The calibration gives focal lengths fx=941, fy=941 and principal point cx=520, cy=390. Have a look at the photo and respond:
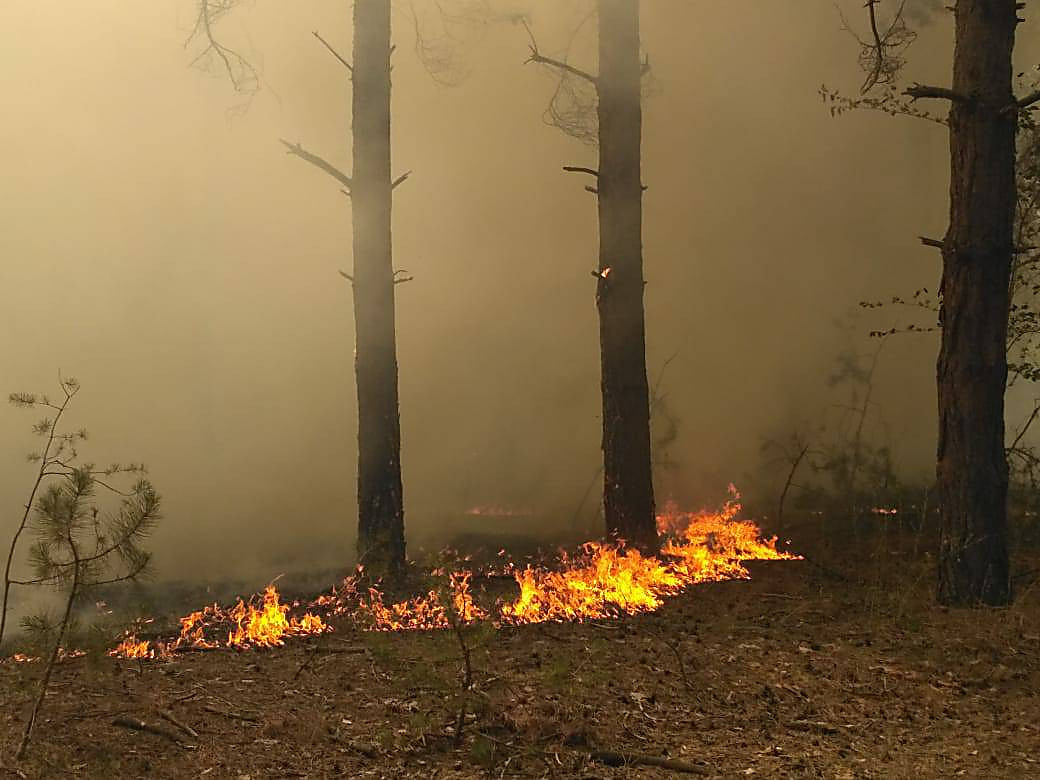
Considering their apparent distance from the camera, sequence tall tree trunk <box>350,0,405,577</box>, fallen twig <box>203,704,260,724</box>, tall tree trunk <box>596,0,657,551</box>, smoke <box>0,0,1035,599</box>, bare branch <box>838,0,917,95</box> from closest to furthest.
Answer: fallen twig <box>203,704,260,724</box> < bare branch <box>838,0,917,95</box> < tall tree trunk <box>350,0,405,577</box> < tall tree trunk <box>596,0,657,551</box> < smoke <box>0,0,1035,599</box>

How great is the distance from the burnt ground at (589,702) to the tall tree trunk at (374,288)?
1498 millimetres

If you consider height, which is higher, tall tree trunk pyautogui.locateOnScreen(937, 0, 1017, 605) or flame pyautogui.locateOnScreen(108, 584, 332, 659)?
tall tree trunk pyautogui.locateOnScreen(937, 0, 1017, 605)

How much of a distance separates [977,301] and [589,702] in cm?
413

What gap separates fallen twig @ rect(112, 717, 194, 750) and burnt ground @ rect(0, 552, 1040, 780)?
0.8 inches

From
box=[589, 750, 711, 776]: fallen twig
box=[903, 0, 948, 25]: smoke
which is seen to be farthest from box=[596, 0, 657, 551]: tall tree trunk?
box=[903, 0, 948, 25]: smoke

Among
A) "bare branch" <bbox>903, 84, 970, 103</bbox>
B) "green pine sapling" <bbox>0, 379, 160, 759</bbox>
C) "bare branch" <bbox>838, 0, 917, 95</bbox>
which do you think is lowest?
"green pine sapling" <bbox>0, 379, 160, 759</bbox>

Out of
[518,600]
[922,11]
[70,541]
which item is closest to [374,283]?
[518,600]

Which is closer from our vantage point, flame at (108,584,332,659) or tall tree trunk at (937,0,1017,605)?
flame at (108,584,332,659)

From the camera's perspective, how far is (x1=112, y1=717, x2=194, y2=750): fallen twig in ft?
15.6

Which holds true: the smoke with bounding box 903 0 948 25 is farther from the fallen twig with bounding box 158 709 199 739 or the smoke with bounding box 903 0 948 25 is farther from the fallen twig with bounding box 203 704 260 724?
the fallen twig with bounding box 158 709 199 739

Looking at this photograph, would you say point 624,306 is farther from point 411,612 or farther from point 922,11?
point 922,11

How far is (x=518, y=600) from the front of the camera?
297 inches

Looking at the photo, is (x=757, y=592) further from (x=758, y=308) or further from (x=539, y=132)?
(x=539, y=132)

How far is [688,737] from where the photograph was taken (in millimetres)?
4867
